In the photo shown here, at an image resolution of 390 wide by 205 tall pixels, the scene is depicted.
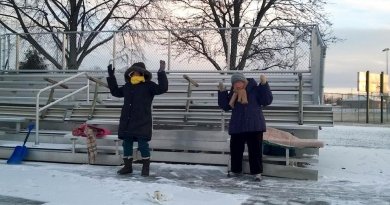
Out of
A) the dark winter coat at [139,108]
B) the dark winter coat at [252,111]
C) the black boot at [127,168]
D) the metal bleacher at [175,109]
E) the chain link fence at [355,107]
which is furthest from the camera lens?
the chain link fence at [355,107]

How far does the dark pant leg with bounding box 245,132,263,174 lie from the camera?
331 inches

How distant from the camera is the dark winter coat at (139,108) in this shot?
27.8ft

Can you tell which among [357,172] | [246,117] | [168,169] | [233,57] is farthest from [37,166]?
[233,57]

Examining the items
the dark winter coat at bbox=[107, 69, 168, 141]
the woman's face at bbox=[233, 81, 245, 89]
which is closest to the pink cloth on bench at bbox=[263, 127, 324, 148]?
the woman's face at bbox=[233, 81, 245, 89]

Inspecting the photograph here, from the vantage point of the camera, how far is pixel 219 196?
7023 millimetres

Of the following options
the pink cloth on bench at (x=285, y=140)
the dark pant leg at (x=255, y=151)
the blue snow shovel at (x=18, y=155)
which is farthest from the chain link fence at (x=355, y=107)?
the blue snow shovel at (x=18, y=155)

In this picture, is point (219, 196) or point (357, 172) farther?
point (357, 172)

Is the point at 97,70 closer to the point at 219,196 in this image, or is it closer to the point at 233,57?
the point at 233,57

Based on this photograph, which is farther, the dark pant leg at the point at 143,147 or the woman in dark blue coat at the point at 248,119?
the dark pant leg at the point at 143,147

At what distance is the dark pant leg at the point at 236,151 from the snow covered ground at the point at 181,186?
0.26 metres

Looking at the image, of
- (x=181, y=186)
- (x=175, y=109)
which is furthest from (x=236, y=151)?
(x=175, y=109)

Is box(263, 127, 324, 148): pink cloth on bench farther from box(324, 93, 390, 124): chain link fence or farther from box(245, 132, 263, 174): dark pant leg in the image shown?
box(324, 93, 390, 124): chain link fence

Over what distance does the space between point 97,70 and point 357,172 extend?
26.8ft

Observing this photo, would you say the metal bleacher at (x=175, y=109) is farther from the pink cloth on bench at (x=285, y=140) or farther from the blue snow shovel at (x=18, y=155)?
the pink cloth on bench at (x=285, y=140)
